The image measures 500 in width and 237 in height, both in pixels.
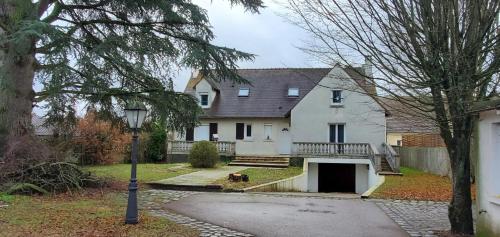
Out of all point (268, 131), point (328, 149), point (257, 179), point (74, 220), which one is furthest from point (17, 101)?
point (268, 131)

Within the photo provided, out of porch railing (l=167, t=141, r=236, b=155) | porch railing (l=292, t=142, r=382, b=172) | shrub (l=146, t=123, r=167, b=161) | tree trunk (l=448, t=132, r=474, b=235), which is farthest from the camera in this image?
shrub (l=146, t=123, r=167, b=161)

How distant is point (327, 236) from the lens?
10.1m

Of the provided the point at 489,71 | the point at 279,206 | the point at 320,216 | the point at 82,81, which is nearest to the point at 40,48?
the point at 82,81

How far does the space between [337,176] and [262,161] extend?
5231 millimetres

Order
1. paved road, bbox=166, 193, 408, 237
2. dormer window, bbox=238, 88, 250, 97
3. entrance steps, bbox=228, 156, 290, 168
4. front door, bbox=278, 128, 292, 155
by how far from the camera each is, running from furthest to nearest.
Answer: dormer window, bbox=238, 88, 250, 97 < front door, bbox=278, 128, 292, 155 < entrance steps, bbox=228, 156, 290, 168 < paved road, bbox=166, 193, 408, 237

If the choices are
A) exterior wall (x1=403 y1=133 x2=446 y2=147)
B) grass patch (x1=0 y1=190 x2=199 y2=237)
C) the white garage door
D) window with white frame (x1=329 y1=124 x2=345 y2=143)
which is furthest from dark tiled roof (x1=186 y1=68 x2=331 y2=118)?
grass patch (x1=0 y1=190 x2=199 y2=237)

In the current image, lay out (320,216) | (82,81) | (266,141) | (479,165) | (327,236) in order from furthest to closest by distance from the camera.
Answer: (266,141), (82,81), (320,216), (327,236), (479,165)

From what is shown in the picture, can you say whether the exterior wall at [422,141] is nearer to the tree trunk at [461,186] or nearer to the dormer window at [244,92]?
the dormer window at [244,92]

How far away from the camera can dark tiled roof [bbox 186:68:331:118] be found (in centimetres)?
3622

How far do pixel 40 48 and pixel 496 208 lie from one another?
13275mm

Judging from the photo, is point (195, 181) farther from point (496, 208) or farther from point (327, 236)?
point (496, 208)

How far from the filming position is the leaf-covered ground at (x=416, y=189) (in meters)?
17.4

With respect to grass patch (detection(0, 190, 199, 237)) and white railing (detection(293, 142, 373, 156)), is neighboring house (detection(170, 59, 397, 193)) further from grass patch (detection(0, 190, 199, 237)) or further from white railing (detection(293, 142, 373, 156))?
grass patch (detection(0, 190, 199, 237))

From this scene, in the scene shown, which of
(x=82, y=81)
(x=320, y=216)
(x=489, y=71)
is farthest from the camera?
(x=82, y=81)
